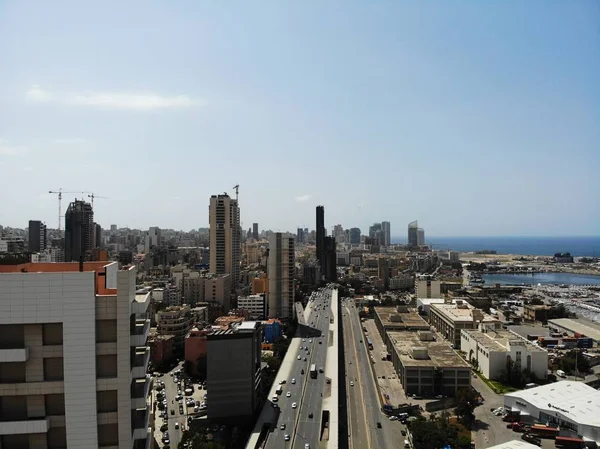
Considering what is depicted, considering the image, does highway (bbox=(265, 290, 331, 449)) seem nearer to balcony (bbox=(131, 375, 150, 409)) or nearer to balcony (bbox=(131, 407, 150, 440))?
balcony (bbox=(131, 407, 150, 440))

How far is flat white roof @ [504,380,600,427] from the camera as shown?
8.59m

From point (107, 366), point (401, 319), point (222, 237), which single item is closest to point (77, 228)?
point (222, 237)

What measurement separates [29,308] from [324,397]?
25.6 ft

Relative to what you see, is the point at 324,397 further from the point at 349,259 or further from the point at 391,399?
the point at 349,259

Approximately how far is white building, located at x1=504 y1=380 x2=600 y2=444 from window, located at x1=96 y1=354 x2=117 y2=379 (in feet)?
29.5

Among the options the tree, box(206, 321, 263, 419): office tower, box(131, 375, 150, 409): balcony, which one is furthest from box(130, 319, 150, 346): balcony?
the tree

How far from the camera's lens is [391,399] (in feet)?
34.0

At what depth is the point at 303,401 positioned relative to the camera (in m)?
9.06

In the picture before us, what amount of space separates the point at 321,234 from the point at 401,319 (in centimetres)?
1864

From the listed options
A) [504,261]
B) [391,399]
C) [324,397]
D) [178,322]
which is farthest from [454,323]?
[504,261]

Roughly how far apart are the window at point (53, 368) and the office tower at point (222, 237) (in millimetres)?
21022

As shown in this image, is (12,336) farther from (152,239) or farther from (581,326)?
(152,239)

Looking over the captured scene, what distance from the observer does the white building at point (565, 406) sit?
8.36 metres

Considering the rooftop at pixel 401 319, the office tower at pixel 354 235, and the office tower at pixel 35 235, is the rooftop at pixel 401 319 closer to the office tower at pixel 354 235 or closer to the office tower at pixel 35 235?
the office tower at pixel 35 235
